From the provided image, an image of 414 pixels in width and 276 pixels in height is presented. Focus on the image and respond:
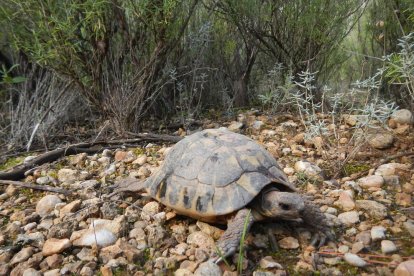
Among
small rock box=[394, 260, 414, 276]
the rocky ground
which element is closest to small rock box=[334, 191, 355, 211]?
the rocky ground

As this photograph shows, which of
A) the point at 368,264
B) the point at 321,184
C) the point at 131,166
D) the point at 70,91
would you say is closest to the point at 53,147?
the point at 70,91

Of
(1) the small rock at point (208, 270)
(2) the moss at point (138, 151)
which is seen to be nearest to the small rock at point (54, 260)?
(1) the small rock at point (208, 270)

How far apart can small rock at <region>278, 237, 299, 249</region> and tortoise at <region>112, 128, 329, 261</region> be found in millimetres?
97

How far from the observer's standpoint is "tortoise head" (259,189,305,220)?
5.94ft

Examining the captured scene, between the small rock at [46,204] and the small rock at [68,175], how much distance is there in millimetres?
308

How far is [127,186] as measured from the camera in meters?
2.47

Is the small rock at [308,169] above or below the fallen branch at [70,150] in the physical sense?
above

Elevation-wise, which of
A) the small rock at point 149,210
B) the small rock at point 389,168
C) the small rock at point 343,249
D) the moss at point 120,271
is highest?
the small rock at point 389,168

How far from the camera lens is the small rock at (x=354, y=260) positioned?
1.70 meters

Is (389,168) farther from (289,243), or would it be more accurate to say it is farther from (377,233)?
(289,243)

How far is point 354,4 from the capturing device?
3.90 m

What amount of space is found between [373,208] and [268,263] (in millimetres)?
787

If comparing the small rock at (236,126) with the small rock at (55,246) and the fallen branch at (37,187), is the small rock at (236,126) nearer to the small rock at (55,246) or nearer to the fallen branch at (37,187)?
the fallen branch at (37,187)

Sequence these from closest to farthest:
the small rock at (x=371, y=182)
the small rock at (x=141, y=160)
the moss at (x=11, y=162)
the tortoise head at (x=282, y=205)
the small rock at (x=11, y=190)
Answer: the tortoise head at (x=282, y=205) < the small rock at (x=371, y=182) < the small rock at (x=11, y=190) < the small rock at (x=141, y=160) < the moss at (x=11, y=162)
